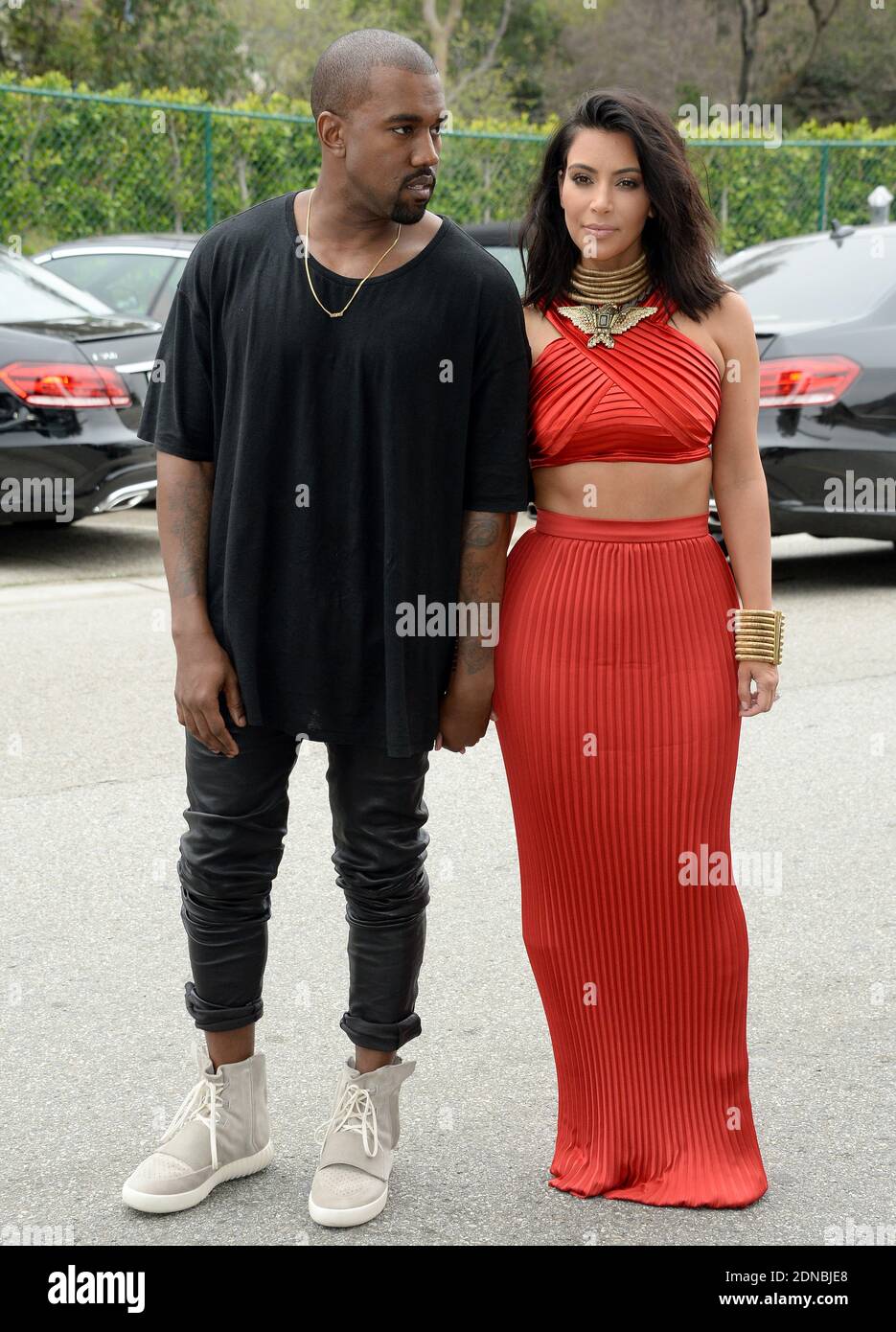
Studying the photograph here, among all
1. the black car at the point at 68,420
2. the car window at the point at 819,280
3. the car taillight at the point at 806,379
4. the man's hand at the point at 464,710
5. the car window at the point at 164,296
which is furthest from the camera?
the car window at the point at 164,296

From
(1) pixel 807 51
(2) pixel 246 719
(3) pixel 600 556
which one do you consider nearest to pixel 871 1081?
(3) pixel 600 556

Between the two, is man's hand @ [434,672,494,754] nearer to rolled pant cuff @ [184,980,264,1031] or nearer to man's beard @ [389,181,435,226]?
rolled pant cuff @ [184,980,264,1031]

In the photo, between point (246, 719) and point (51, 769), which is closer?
point (246, 719)

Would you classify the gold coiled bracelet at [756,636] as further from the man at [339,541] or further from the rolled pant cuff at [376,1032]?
the rolled pant cuff at [376,1032]

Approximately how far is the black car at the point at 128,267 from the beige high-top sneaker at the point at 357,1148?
26.0 ft

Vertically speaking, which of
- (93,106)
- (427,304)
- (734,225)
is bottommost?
(734,225)

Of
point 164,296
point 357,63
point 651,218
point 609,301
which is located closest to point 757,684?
point 609,301

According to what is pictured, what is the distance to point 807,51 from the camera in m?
35.7

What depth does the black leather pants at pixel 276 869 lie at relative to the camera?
272 centimetres

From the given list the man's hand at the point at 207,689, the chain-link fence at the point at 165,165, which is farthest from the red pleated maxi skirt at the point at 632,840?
the chain-link fence at the point at 165,165

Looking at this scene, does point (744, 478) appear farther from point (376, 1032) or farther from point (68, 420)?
point (68, 420)

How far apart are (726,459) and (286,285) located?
0.79 metres

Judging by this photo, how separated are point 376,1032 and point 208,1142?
0.34m
